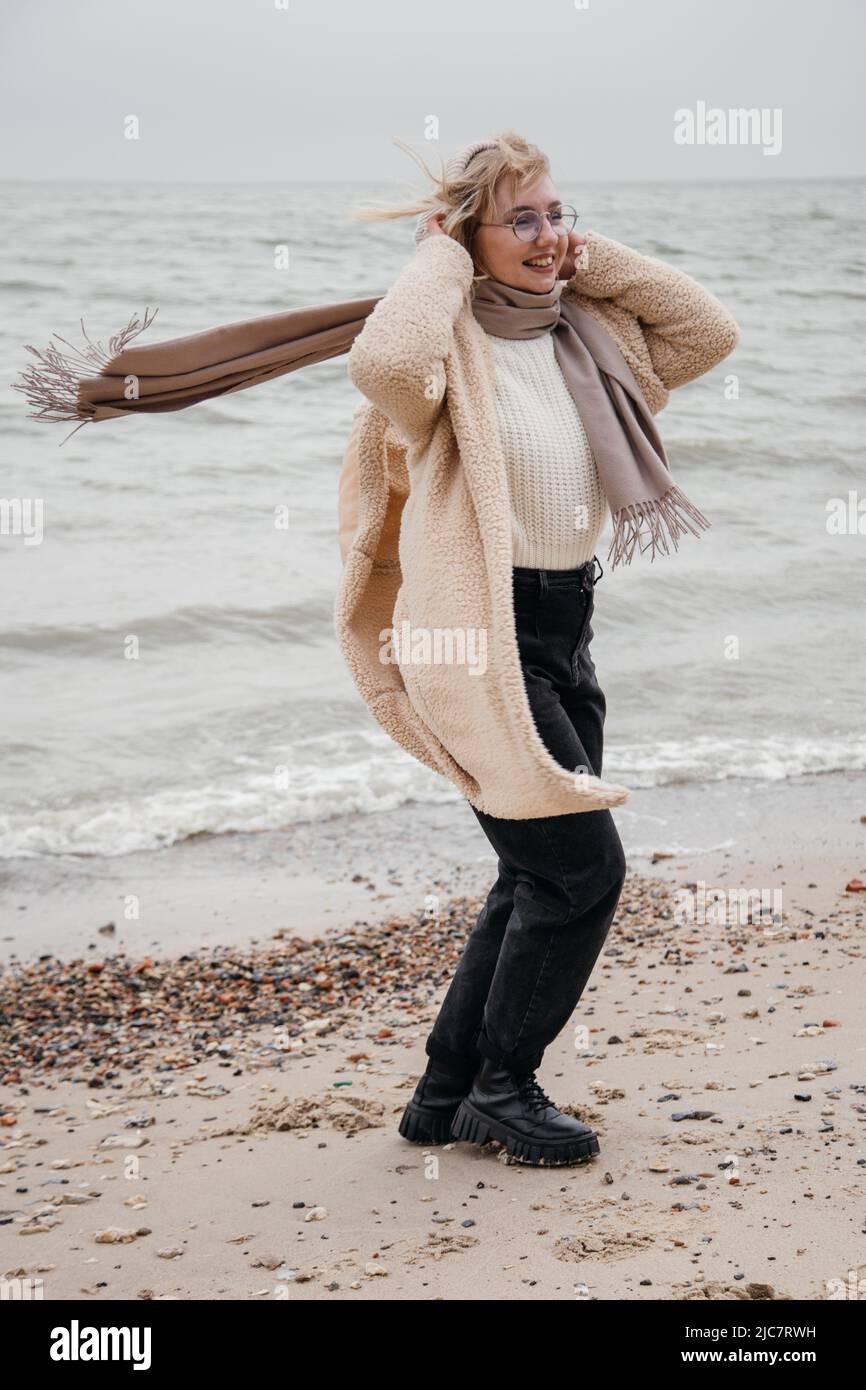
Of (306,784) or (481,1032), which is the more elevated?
(481,1032)

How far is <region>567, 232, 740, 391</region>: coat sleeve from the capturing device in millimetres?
3084

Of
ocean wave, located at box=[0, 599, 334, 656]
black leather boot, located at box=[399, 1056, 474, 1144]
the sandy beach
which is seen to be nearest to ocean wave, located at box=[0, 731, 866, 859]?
the sandy beach

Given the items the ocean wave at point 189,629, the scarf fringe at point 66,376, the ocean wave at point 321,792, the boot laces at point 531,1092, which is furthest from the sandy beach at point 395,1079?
the ocean wave at point 189,629

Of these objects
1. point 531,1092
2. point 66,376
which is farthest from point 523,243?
point 531,1092

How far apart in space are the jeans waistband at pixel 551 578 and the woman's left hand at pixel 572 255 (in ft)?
2.08

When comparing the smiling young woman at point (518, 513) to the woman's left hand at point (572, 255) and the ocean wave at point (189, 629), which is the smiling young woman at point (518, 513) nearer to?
the woman's left hand at point (572, 255)

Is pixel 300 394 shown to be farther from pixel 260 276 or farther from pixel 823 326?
pixel 823 326

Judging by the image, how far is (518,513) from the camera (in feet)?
9.59

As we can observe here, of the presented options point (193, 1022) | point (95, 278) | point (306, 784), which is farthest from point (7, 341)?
point (193, 1022)

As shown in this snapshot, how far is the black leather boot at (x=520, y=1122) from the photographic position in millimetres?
3119

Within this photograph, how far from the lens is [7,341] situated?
15.5m

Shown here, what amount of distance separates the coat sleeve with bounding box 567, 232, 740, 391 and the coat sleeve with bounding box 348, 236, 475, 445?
1.28 ft

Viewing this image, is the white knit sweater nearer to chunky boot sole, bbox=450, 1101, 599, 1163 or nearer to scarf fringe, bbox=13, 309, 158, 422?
scarf fringe, bbox=13, 309, 158, 422

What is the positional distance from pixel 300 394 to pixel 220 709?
7.51 meters
